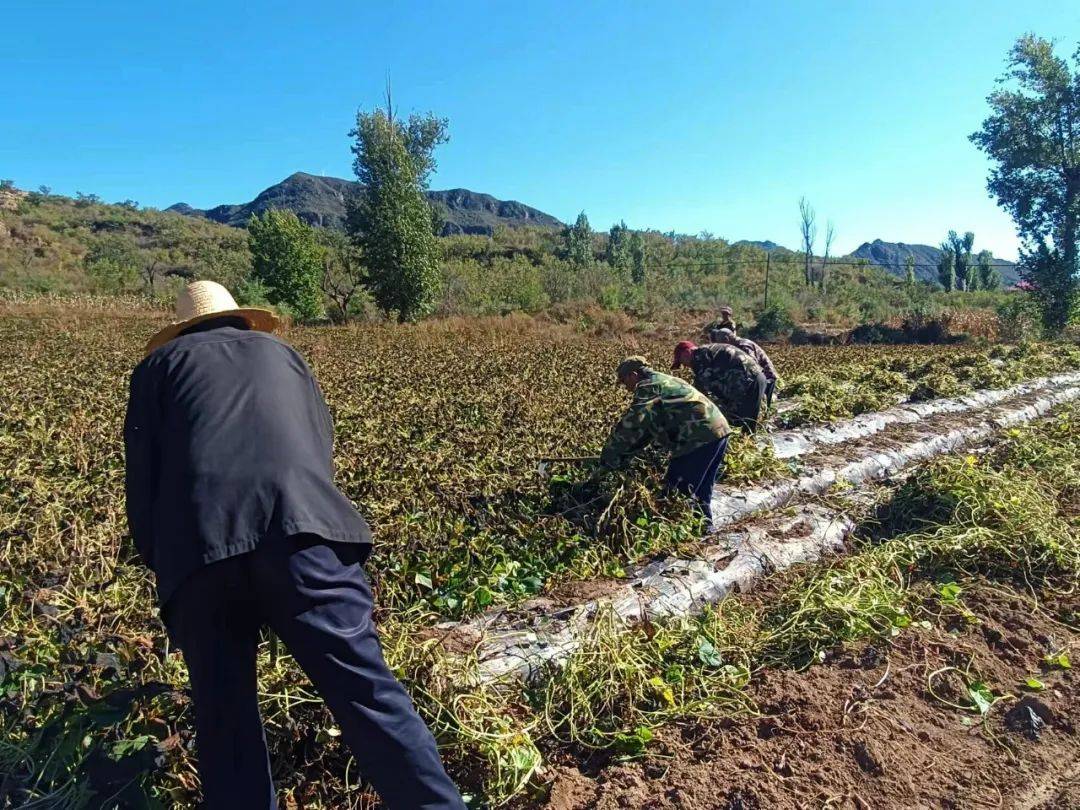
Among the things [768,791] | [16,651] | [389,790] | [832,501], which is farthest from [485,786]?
[832,501]

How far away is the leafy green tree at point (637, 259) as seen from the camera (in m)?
41.6

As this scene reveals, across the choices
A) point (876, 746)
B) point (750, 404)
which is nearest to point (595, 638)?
point (876, 746)

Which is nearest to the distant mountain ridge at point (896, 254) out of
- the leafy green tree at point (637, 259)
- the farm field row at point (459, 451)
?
the leafy green tree at point (637, 259)

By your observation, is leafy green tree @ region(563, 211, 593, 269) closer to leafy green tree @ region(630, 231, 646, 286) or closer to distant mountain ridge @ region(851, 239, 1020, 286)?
leafy green tree @ region(630, 231, 646, 286)

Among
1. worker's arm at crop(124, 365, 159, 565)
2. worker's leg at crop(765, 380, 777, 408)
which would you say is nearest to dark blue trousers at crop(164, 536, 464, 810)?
worker's arm at crop(124, 365, 159, 565)

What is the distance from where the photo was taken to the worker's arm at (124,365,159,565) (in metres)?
2.00

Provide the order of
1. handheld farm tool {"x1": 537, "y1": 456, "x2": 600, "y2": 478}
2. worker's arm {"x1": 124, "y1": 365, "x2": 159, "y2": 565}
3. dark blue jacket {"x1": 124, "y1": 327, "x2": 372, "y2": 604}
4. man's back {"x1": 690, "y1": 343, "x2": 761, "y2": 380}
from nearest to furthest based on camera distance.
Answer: dark blue jacket {"x1": 124, "y1": 327, "x2": 372, "y2": 604}
worker's arm {"x1": 124, "y1": 365, "x2": 159, "y2": 565}
handheld farm tool {"x1": 537, "y1": 456, "x2": 600, "y2": 478}
man's back {"x1": 690, "y1": 343, "x2": 761, "y2": 380}

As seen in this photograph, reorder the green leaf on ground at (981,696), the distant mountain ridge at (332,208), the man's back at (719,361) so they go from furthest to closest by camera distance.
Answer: the distant mountain ridge at (332,208)
the man's back at (719,361)
the green leaf on ground at (981,696)

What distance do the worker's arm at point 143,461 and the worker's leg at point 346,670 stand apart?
0.43m

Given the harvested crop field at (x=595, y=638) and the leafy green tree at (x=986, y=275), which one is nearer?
the harvested crop field at (x=595, y=638)

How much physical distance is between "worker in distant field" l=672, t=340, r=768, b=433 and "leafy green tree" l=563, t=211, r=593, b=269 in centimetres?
3807

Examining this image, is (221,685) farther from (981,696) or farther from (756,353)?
(756,353)

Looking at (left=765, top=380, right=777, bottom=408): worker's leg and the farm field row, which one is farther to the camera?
(left=765, top=380, right=777, bottom=408): worker's leg

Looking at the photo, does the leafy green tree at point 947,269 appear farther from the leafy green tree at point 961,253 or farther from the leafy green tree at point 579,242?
the leafy green tree at point 579,242
